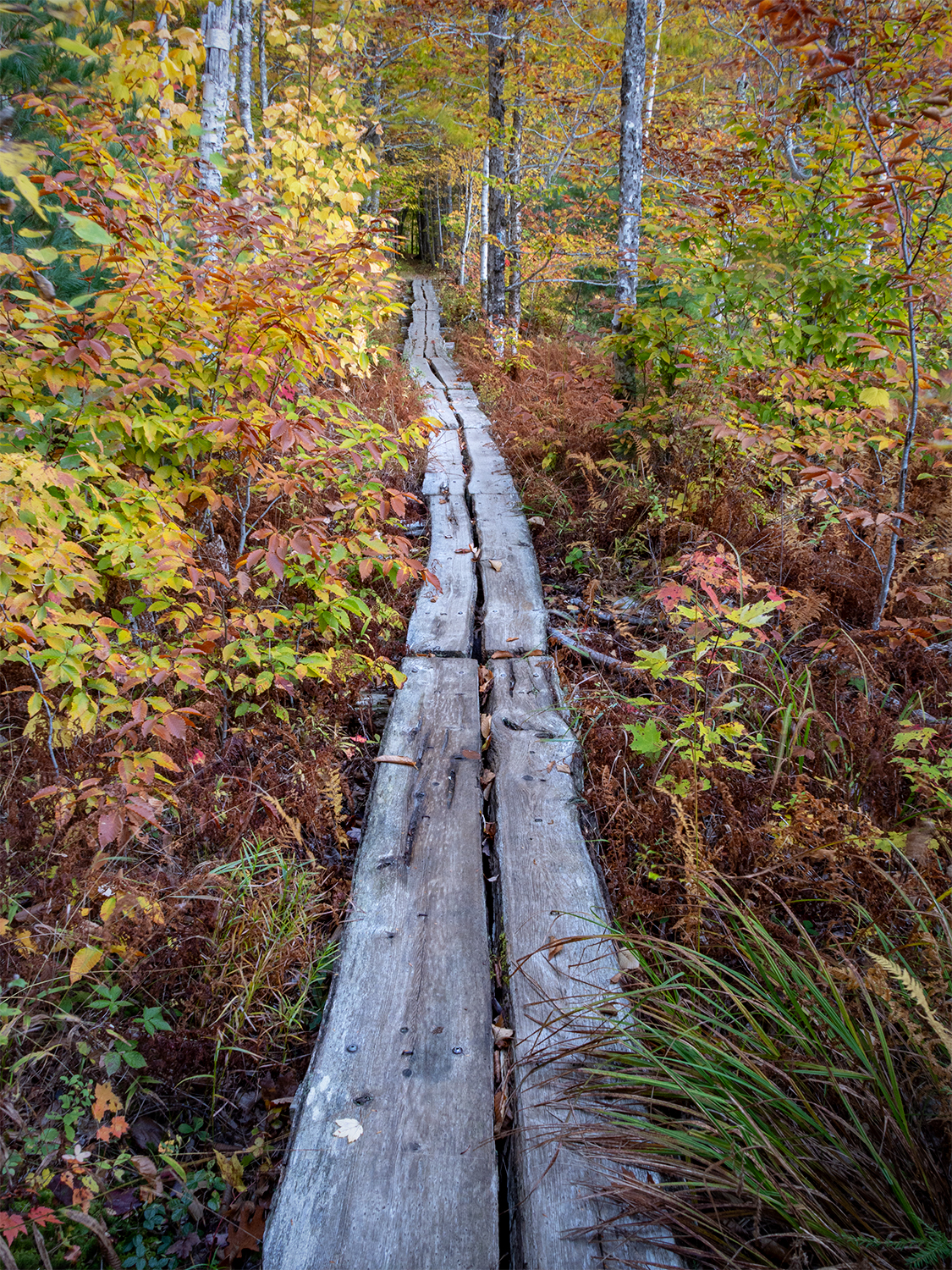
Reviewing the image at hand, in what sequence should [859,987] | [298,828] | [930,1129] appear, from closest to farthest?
[930,1129] < [859,987] < [298,828]

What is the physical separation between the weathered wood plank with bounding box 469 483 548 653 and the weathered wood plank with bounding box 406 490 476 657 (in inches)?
4.4

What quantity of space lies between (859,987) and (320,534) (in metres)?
2.57

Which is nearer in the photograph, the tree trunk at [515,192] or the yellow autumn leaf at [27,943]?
the yellow autumn leaf at [27,943]

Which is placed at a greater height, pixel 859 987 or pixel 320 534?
pixel 320 534

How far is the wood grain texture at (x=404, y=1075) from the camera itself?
1553mm

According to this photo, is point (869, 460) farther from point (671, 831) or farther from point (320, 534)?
point (320, 534)

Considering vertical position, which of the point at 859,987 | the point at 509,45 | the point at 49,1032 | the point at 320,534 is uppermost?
the point at 509,45

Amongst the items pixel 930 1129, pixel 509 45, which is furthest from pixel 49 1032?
pixel 509 45

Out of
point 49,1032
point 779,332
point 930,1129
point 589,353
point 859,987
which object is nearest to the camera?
point 930,1129

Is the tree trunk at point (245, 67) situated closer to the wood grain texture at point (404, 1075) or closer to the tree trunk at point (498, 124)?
the tree trunk at point (498, 124)

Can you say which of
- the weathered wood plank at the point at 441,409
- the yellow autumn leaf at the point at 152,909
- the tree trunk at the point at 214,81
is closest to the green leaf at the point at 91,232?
the yellow autumn leaf at the point at 152,909

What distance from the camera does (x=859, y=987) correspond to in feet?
6.00

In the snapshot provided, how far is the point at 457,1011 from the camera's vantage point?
2.05 metres

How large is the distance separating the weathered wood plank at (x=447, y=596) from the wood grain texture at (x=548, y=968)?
0.67 m
